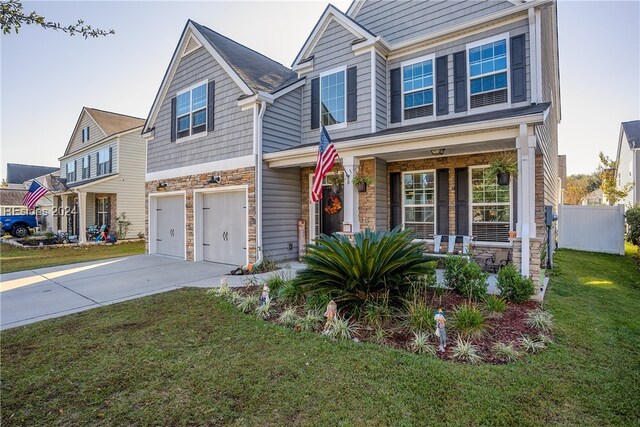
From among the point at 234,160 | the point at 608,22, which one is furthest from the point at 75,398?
the point at 608,22

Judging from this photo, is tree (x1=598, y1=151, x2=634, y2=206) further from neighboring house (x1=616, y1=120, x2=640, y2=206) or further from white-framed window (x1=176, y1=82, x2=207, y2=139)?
white-framed window (x1=176, y1=82, x2=207, y2=139)

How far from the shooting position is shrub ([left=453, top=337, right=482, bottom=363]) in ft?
11.2

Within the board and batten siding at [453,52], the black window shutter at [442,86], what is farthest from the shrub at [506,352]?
the black window shutter at [442,86]

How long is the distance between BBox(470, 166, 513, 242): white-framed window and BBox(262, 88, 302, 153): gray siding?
17.0 ft

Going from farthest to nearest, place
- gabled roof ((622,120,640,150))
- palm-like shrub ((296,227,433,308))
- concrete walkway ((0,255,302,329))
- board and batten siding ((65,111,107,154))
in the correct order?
1. board and batten siding ((65,111,107,154))
2. gabled roof ((622,120,640,150))
3. concrete walkway ((0,255,302,329))
4. palm-like shrub ((296,227,433,308))

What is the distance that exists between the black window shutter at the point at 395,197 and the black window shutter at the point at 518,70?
128 inches

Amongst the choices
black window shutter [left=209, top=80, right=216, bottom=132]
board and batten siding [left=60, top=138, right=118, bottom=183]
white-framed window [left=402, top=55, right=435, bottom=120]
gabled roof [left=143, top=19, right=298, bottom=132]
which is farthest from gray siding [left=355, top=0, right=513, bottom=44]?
board and batten siding [left=60, top=138, right=118, bottom=183]

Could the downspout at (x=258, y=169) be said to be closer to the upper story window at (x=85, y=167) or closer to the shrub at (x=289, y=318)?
the shrub at (x=289, y=318)

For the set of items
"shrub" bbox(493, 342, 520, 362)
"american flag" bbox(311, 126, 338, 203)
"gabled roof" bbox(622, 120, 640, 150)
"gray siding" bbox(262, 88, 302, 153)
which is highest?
"gabled roof" bbox(622, 120, 640, 150)

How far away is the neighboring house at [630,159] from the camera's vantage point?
58.5 feet

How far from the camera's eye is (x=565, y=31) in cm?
1267

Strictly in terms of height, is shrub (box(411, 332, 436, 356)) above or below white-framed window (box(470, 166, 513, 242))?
below

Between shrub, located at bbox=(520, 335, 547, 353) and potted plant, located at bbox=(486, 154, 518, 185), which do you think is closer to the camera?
shrub, located at bbox=(520, 335, 547, 353)

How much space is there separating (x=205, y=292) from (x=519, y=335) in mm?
5228
